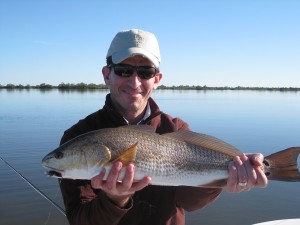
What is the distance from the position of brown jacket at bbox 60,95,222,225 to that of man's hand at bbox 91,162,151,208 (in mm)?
110

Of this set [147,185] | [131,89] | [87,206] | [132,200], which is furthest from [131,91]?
[87,206]

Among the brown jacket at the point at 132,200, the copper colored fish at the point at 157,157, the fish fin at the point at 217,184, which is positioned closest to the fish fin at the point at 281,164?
the copper colored fish at the point at 157,157

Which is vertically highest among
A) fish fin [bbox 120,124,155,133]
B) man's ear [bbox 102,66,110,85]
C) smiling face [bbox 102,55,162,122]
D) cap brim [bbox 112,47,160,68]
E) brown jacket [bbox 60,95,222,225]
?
cap brim [bbox 112,47,160,68]

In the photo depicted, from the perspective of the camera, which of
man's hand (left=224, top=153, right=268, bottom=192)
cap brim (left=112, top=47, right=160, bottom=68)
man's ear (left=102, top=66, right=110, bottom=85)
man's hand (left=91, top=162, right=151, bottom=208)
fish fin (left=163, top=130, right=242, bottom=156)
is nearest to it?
man's hand (left=91, top=162, right=151, bottom=208)

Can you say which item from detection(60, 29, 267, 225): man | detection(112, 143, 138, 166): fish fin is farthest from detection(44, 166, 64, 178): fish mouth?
detection(112, 143, 138, 166): fish fin

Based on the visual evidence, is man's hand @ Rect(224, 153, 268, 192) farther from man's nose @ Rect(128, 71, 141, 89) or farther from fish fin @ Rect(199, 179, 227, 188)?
man's nose @ Rect(128, 71, 141, 89)

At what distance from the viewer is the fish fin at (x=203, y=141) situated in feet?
11.6

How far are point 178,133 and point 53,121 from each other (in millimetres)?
22341

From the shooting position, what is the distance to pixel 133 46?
12.5ft

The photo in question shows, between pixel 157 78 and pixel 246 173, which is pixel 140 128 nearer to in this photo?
pixel 157 78

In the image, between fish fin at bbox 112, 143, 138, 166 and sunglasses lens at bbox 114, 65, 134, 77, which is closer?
fish fin at bbox 112, 143, 138, 166

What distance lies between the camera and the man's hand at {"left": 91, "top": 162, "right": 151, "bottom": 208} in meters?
3.03

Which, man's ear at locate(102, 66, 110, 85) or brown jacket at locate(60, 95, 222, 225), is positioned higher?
man's ear at locate(102, 66, 110, 85)

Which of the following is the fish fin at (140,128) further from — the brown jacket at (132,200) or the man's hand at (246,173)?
the man's hand at (246,173)
